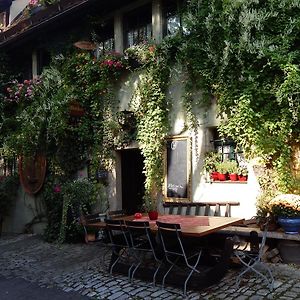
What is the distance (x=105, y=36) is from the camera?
10.0m

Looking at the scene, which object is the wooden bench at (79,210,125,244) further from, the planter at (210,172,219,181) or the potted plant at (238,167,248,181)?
the potted plant at (238,167,248,181)

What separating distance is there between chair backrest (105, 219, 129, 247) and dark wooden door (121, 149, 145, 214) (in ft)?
10.9

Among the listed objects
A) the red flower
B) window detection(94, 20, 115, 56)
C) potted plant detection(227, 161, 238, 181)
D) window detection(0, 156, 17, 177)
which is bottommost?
the red flower

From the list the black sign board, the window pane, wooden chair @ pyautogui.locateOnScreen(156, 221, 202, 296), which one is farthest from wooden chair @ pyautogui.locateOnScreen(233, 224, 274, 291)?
the window pane

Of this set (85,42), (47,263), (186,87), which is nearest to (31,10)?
(85,42)

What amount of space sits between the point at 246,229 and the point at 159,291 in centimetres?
185

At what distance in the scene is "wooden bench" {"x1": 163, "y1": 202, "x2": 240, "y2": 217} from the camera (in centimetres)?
727

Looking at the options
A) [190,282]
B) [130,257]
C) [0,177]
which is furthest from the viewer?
[0,177]

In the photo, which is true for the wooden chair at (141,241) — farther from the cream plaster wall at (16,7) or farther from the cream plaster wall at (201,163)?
the cream plaster wall at (16,7)

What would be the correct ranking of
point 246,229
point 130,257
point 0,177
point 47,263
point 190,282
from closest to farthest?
point 190,282
point 246,229
point 130,257
point 47,263
point 0,177

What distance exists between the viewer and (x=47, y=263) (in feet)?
24.4

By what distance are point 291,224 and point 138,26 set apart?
18.3 ft

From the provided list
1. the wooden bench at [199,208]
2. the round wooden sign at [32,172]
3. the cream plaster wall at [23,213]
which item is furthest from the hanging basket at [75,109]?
the wooden bench at [199,208]

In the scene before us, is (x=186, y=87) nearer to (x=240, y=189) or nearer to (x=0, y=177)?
(x=240, y=189)
